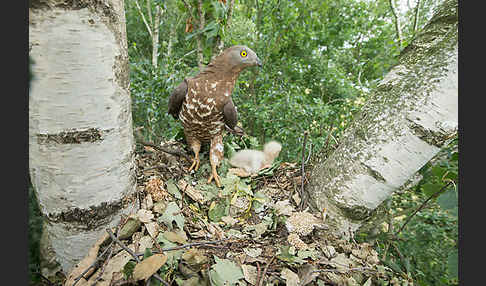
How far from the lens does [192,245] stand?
0.78m

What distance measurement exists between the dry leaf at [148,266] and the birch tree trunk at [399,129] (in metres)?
0.76

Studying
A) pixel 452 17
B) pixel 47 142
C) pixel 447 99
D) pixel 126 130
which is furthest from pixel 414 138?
pixel 47 142

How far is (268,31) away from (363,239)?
2814mm

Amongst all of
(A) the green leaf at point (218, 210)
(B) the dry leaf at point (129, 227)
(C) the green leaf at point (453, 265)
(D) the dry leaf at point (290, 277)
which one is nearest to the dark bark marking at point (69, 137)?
(B) the dry leaf at point (129, 227)

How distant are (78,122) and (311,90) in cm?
375

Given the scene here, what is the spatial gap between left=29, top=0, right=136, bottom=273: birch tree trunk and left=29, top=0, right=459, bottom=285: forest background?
0.19 m

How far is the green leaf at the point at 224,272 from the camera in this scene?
726 mm

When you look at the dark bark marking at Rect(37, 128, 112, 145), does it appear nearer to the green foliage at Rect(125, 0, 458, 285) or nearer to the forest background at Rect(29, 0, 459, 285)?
the forest background at Rect(29, 0, 459, 285)

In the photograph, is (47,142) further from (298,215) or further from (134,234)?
(298,215)

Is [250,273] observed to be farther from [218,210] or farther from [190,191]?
[190,191]

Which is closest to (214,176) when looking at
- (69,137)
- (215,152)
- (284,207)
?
(215,152)

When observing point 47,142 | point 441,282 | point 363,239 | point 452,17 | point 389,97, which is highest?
point 452,17

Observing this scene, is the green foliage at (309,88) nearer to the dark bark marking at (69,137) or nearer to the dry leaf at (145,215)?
the dry leaf at (145,215)

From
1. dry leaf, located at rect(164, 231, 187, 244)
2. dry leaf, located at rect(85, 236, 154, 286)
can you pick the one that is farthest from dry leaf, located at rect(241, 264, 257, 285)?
dry leaf, located at rect(85, 236, 154, 286)
